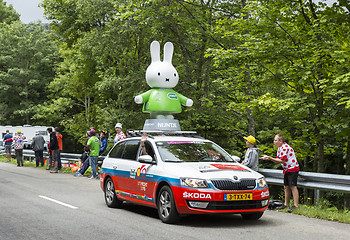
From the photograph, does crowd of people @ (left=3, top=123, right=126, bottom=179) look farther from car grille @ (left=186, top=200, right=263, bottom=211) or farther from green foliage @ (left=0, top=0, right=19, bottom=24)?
green foliage @ (left=0, top=0, right=19, bottom=24)

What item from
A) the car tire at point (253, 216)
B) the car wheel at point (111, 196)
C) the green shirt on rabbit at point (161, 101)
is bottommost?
the car tire at point (253, 216)

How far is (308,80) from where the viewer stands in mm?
13742

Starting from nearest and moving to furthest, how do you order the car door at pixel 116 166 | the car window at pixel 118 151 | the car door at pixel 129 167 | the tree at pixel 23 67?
the car door at pixel 129 167
the car door at pixel 116 166
the car window at pixel 118 151
the tree at pixel 23 67

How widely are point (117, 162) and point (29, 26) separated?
5114 cm

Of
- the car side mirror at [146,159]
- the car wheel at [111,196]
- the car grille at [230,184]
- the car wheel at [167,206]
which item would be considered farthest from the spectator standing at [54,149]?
the car grille at [230,184]

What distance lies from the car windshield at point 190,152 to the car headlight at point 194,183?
89cm

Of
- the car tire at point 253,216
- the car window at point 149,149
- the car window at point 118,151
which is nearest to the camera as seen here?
the car tire at point 253,216

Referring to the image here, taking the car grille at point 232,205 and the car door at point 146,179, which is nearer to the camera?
the car grille at point 232,205

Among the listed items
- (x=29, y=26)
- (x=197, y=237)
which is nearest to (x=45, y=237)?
(x=197, y=237)

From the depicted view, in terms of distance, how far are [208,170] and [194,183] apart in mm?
399

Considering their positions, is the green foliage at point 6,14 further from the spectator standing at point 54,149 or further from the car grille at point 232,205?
the car grille at point 232,205

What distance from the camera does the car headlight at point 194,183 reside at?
809cm

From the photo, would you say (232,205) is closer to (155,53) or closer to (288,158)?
(288,158)

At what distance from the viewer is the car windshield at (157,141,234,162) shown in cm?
916
